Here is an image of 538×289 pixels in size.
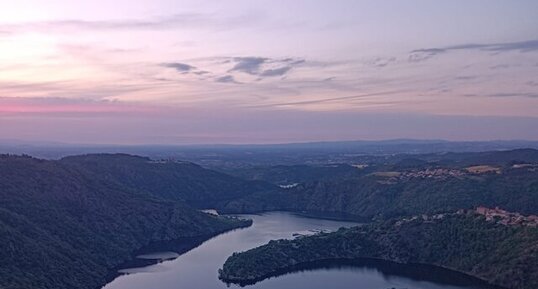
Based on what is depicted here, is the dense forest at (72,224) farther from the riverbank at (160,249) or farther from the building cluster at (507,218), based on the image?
the building cluster at (507,218)

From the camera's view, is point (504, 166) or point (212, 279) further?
point (504, 166)

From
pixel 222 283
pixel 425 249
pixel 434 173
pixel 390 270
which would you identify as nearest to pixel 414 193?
pixel 434 173

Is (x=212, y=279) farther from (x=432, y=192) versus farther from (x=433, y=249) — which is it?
(x=432, y=192)

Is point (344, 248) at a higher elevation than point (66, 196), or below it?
below

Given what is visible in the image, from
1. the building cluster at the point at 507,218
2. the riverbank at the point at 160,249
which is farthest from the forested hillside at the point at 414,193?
the riverbank at the point at 160,249

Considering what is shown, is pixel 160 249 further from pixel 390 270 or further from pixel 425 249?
pixel 425 249

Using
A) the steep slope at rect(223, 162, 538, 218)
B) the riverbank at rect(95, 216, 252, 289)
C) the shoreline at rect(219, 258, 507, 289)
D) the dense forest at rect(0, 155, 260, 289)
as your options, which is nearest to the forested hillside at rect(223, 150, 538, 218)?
the steep slope at rect(223, 162, 538, 218)

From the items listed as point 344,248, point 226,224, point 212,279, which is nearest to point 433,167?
point 226,224
